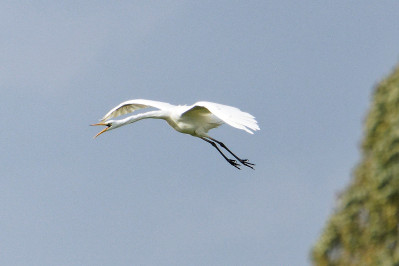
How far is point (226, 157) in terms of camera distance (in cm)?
1223

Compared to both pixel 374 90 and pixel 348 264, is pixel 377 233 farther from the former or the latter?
pixel 374 90

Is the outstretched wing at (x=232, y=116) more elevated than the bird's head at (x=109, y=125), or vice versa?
the bird's head at (x=109, y=125)

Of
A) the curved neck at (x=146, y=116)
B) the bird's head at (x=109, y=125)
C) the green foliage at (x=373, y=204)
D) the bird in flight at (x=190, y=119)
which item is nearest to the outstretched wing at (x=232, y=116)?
the bird in flight at (x=190, y=119)

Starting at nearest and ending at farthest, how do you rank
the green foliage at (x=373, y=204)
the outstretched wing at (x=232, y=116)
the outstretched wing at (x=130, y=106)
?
the green foliage at (x=373, y=204) < the outstretched wing at (x=232, y=116) < the outstretched wing at (x=130, y=106)

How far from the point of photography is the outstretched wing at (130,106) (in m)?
12.0

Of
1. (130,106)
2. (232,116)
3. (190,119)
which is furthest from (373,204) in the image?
(130,106)

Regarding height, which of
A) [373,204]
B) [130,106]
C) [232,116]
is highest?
[130,106]

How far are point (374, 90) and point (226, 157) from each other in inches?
214

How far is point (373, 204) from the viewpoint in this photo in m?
6.42

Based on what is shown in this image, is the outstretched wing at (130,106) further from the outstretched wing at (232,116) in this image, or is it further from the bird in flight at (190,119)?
the outstretched wing at (232,116)

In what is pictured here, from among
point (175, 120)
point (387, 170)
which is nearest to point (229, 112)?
point (175, 120)

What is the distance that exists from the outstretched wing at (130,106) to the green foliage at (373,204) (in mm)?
5291

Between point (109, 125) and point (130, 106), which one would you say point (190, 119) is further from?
point (130, 106)

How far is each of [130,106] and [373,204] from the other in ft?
22.8
